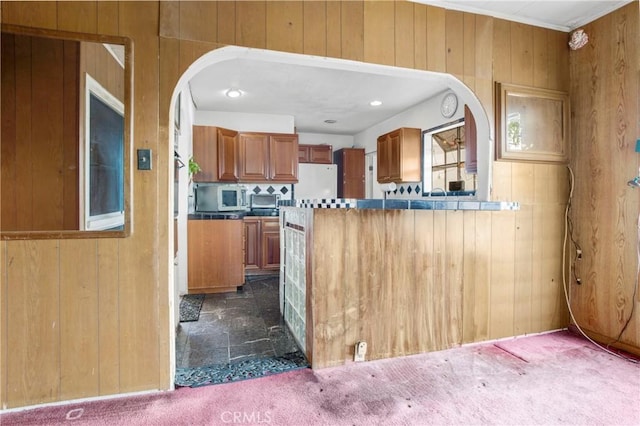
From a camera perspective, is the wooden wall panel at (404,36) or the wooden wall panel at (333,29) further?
the wooden wall panel at (404,36)

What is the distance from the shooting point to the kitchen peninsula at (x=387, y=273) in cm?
197

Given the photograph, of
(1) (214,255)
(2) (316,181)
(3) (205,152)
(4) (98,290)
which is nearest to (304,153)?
(2) (316,181)

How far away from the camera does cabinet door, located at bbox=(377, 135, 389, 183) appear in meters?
4.67

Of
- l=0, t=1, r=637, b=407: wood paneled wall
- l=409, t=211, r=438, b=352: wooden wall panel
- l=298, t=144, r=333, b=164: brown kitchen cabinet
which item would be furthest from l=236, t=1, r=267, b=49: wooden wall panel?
l=298, t=144, r=333, b=164: brown kitchen cabinet

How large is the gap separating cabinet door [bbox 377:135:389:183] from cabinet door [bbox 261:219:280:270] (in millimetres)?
1734

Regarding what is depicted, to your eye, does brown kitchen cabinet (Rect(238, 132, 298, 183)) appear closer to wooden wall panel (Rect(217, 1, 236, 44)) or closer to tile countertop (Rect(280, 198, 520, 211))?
tile countertop (Rect(280, 198, 520, 211))

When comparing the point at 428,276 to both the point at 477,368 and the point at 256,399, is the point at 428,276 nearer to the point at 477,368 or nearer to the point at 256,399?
the point at 477,368

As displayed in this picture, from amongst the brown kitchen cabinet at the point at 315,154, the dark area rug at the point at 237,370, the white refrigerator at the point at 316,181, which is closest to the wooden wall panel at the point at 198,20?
the dark area rug at the point at 237,370

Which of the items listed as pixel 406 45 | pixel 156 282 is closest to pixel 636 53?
pixel 406 45

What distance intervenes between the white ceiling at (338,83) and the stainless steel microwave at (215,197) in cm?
117

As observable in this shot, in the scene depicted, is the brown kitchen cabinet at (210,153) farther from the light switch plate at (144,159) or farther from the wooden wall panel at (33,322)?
the wooden wall panel at (33,322)

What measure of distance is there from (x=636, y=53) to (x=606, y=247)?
4.39ft

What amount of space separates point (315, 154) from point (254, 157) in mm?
1461

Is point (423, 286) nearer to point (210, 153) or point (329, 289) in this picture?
point (329, 289)
